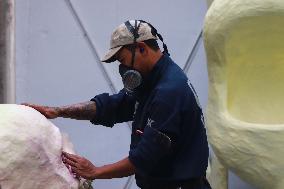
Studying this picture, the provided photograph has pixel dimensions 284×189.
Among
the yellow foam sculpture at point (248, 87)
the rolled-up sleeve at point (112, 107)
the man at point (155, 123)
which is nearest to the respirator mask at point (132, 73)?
the man at point (155, 123)

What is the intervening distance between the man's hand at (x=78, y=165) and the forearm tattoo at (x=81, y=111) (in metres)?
0.42

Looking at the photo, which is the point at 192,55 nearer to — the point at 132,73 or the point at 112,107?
the point at 112,107

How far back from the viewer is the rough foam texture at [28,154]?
90.4 inches

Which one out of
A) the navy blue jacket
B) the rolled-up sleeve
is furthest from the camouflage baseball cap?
the rolled-up sleeve

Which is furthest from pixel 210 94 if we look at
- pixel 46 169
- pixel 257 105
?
pixel 46 169

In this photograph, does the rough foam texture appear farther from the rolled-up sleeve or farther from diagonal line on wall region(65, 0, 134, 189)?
diagonal line on wall region(65, 0, 134, 189)

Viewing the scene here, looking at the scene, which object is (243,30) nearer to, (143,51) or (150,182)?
(143,51)

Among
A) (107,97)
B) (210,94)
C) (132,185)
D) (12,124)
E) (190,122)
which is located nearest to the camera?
(12,124)

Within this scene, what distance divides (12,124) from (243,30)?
1.24 m

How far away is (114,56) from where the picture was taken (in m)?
2.62

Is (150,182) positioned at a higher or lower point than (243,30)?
lower

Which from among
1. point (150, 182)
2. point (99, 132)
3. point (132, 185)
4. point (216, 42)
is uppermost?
point (216, 42)

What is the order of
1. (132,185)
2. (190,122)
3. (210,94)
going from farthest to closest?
(132,185) < (210,94) < (190,122)

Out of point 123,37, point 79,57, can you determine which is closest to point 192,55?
point 79,57
